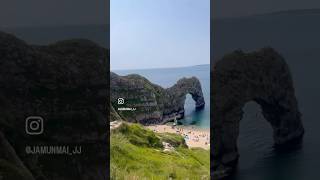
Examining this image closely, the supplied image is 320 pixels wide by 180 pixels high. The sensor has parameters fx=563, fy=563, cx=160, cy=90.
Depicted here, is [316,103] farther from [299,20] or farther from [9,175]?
[9,175]

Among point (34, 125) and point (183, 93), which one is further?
point (34, 125)

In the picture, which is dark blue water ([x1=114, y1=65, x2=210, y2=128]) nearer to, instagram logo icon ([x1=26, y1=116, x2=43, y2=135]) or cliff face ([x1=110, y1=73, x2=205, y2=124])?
cliff face ([x1=110, y1=73, x2=205, y2=124])

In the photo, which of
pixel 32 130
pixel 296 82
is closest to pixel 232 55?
pixel 296 82

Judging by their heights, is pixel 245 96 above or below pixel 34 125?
above

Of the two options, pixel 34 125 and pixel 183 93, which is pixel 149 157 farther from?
pixel 34 125

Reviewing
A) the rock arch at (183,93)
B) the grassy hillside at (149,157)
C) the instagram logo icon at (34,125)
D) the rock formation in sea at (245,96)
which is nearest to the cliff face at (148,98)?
the rock arch at (183,93)

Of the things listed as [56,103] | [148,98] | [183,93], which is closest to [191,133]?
[183,93]

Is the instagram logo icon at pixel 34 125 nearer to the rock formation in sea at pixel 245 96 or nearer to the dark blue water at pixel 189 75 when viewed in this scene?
the dark blue water at pixel 189 75
